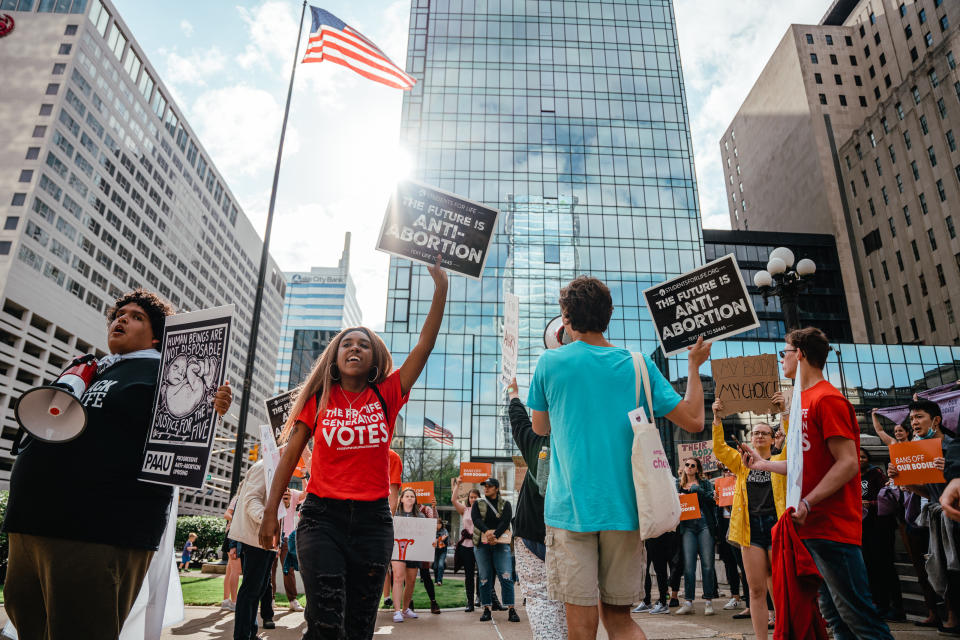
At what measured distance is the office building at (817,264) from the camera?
61.8 m

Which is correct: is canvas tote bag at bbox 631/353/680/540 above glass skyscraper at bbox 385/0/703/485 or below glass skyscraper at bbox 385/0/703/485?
below

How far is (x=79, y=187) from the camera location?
68688 mm

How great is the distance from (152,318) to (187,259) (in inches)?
4185

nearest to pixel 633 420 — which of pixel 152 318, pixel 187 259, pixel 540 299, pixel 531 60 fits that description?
pixel 152 318

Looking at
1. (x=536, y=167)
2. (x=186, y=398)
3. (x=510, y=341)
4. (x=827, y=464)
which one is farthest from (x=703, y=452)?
(x=536, y=167)

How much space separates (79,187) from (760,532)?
83464 millimetres

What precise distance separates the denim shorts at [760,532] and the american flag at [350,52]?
925 centimetres

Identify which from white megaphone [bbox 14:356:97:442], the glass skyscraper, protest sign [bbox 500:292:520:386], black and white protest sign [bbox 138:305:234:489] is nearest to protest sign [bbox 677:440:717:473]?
protest sign [bbox 500:292:520:386]

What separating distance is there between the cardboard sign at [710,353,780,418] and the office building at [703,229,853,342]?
5962 centimetres

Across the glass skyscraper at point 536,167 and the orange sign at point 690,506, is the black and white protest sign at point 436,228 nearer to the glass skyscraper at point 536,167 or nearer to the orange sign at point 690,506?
the orange sign at point 690,506

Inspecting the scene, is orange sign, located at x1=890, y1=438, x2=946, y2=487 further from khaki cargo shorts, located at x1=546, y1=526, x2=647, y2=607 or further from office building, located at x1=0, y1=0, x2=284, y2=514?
office building, located at x1=0, y1=0, x2=284, y2=514

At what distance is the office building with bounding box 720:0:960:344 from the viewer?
174 ft

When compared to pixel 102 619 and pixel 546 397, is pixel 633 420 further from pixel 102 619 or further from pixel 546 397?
pixel 102 619

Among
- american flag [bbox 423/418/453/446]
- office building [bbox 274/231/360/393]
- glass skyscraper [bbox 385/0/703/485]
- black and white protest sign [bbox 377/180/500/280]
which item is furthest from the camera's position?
office building [bbox 274/231/360/393]
